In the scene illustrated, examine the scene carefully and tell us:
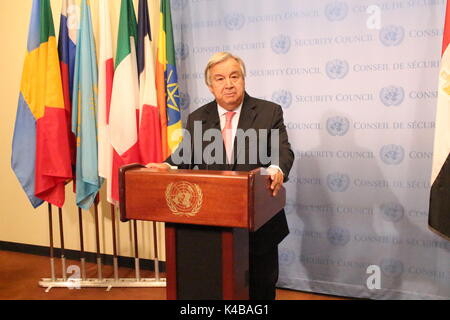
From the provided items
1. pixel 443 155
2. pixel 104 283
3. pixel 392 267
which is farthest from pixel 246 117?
pixel 104 283

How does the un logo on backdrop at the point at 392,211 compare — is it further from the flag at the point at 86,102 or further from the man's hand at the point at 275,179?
the flag at the point at 86,102

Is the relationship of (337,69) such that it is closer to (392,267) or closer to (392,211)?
(392,211)

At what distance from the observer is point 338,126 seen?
272cm

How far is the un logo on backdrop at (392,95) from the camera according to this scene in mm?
2541

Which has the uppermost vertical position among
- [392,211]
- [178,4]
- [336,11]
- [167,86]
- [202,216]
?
[178,4]

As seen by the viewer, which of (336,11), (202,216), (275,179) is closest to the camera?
(202,216)

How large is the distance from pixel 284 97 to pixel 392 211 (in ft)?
3.36

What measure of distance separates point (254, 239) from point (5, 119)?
3.00 meters

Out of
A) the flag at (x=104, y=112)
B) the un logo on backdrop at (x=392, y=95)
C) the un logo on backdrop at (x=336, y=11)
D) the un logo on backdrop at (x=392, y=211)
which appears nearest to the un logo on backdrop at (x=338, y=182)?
the un logo on backdrop at (x=392, y=211)

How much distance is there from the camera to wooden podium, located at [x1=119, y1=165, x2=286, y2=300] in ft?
4.17

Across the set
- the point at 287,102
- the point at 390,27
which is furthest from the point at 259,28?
the point at 390,27

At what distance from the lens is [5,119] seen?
377cm

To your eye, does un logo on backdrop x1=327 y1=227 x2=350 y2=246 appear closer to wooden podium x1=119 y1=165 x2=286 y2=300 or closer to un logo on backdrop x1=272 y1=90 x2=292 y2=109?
un logo on backdrop x1=272 y1=90 x2=292 y2=109

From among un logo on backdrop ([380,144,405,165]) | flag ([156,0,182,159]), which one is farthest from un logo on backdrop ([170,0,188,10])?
un logo on backdrop ([380,144,405,165])
